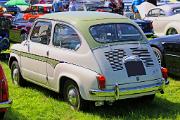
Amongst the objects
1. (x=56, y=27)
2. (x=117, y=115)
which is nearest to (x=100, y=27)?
(x=56, y=27)

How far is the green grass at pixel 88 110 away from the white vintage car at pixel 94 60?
0.22 m

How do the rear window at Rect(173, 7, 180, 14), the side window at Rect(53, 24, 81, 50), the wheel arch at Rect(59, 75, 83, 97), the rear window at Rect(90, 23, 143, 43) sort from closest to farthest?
the wheel arch at Rect(59, 75, 83, 97)
the rear window at Rect(90, 23, 143, 43)
the side window at Rect(53, 24, 81, 50)
the rear window at Rect(173, 7, 180, 14)

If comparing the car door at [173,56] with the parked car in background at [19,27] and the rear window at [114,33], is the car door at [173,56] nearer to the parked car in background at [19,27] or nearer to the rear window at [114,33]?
the rear window at [114,33]

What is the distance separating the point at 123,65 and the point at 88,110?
963 mm

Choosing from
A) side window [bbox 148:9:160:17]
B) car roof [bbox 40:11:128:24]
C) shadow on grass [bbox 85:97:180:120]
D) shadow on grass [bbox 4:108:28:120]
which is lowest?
shadow on grass [bbox 4:108:28:120]

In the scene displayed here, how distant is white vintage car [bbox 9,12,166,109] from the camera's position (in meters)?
6.34

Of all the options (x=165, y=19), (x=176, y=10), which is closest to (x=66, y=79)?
(x=165, y=19)

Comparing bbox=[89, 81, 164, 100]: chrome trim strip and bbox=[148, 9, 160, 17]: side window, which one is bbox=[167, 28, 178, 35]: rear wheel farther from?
bbox=[89, 81, 164, 100]: chrome trim strip

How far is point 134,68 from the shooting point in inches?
258

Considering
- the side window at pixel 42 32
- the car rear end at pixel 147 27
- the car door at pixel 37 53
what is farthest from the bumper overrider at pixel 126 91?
the car rear end at pixel 147 27

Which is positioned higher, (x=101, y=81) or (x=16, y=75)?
(x=101, y=81)

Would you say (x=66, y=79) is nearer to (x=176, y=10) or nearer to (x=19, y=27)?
(x=19, y=27)

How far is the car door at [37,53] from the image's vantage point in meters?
7.61

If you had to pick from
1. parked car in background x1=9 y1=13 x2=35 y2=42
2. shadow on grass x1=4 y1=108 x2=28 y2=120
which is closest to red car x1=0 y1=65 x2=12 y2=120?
shadow on grass x1=4 y1=108 x2=28 y2=120
